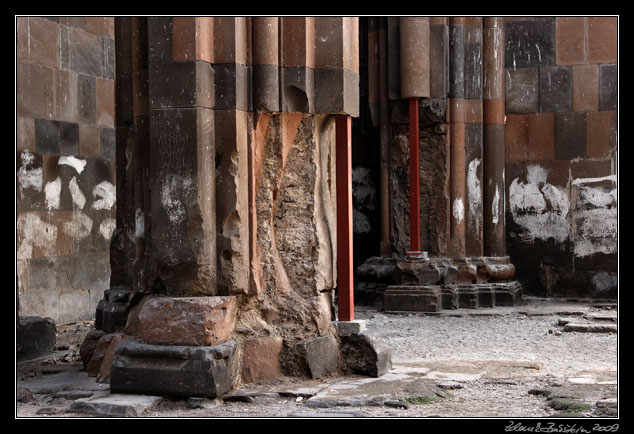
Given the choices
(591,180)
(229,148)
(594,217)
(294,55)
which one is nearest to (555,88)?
(591,180)

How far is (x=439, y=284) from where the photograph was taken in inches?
405

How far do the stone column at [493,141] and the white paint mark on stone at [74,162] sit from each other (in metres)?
4.64

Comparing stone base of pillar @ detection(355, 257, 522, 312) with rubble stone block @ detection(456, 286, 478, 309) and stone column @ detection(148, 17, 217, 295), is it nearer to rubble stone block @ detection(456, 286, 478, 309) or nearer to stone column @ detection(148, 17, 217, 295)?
rubble stone block @ detection(456, 286, 478, 309)

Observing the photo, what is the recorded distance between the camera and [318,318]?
6.01 metres

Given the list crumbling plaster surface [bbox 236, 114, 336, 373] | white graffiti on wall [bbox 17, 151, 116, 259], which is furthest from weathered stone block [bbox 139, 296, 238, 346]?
white graffiti on wall [bbox 17, 151, 116, 259]

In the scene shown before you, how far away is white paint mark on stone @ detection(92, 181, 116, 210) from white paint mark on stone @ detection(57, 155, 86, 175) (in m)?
0.31

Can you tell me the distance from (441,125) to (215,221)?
535cm

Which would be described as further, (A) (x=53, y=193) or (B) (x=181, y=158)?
(A) (x=53, y=193)

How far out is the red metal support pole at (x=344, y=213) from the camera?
6.20 meters

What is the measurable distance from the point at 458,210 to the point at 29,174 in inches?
189

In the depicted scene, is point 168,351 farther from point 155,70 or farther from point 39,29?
point 39,29

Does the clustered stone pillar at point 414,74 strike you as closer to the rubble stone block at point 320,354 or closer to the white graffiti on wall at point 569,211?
the white graffiti on wall at point 569,211

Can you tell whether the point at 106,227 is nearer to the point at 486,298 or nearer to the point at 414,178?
the point at 414,178

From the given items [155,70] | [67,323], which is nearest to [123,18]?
[155,70]
